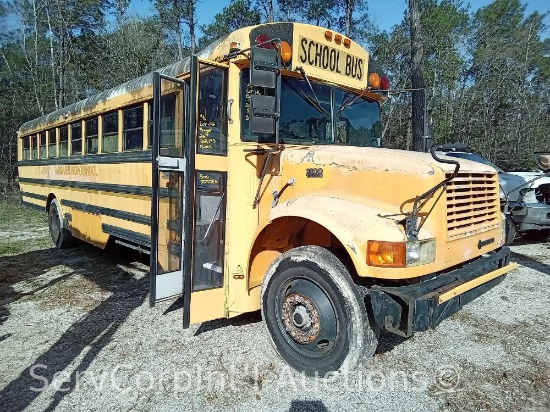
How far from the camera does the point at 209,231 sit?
323cm

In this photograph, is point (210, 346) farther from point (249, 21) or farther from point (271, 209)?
point (249, 21)

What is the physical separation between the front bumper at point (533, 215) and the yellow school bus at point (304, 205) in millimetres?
3618

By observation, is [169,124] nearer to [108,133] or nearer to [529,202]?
[108,133]

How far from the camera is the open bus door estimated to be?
3.03 meters

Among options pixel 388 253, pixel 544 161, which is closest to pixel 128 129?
pixel 388 253

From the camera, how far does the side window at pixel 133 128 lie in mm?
4297

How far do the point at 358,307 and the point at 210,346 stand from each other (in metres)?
1.31

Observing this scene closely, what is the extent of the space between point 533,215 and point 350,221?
17.1 feet

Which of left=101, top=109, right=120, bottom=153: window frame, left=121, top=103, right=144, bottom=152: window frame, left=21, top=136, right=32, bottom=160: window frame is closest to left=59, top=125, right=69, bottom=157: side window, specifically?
left=101, top=109, right=120, bottom=153: window frame

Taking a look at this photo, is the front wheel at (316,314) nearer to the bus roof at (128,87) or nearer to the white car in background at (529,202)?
the bus roof at (128,87)

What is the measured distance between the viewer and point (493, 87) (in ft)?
68.9

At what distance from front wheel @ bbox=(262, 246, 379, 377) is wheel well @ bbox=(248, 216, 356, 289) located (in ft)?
0.84

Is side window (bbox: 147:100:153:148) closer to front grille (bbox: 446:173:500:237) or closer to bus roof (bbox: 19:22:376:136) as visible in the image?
bus roof (bbox: 19:22:376:136)

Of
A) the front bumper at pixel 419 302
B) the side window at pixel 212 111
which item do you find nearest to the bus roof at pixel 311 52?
the side window at pixel 212 111
